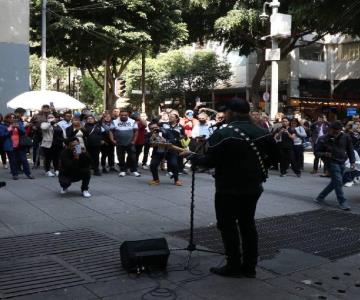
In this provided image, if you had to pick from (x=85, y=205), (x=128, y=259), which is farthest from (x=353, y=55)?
(x=128, y=259)

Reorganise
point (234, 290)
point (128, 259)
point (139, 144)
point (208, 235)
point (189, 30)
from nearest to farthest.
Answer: point (234, 290), point (128, 259), point (208, 235), point (139, 144), point (189, 30)

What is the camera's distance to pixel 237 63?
131 ft

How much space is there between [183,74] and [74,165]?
27.1 meters

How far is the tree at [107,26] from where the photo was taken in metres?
23.9

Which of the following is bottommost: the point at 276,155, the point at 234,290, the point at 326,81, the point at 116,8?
the point at 234,290

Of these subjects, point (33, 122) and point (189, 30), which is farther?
point (189, 30)

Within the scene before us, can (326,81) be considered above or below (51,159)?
above

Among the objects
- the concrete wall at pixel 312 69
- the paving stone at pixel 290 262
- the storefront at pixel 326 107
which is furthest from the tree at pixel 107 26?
the paving stone at pixel 290 262

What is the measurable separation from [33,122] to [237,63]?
27.7 metres

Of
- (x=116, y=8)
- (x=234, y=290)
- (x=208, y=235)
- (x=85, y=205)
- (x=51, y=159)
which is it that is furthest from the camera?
(x=116, y=8)

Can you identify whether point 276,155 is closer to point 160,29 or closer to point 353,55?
point 160,29

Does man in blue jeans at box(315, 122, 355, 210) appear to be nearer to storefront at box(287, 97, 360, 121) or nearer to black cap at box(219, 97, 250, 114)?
black cap at box(219, 97, 250, 114)

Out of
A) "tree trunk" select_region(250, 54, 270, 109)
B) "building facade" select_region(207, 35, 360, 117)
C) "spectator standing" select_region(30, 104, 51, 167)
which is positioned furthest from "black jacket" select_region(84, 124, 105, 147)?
"building facade" select_region(207, 35, 360, 117)

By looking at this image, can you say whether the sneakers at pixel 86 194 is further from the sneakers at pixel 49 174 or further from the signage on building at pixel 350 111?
the signage on building at pixel 350 111
